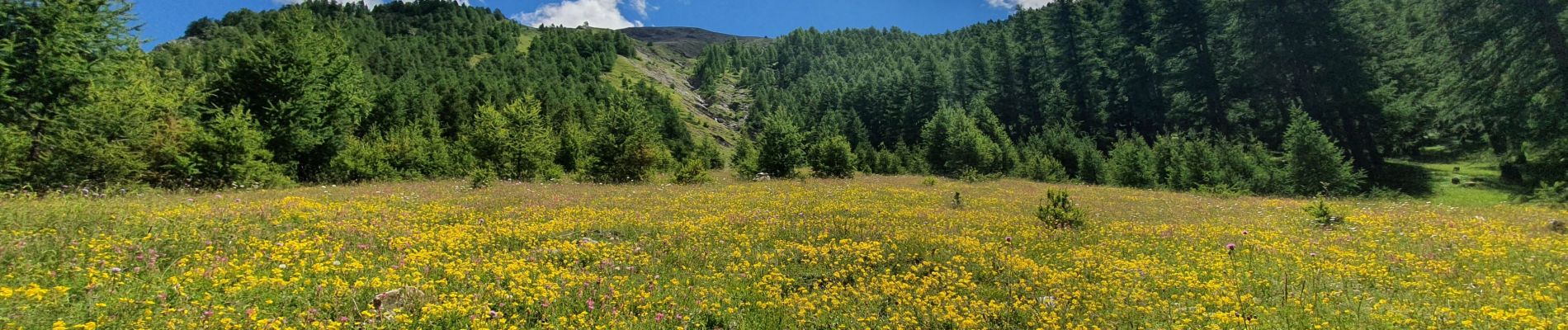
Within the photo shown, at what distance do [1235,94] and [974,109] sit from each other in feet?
84.3

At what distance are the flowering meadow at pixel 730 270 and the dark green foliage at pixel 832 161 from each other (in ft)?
78.7

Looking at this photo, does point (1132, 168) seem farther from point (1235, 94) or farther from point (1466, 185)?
point (1235, 94)

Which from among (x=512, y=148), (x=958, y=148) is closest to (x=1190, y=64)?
(x=958, y=148)

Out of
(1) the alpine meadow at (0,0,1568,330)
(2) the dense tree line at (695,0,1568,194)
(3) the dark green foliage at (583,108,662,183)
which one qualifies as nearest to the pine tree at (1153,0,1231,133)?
(2) the dense tree line at (695,0,1568,194)

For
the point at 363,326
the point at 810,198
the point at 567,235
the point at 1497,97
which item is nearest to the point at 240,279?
the point at 363,326

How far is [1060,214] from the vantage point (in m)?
12.8

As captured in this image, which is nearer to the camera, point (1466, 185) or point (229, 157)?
point (229, 157)

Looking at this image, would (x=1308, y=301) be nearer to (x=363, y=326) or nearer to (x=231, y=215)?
(x=363, y=326)

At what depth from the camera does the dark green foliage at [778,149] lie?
112ft

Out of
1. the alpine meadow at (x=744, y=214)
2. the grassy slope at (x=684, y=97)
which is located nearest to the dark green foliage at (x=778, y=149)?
the alpine meadow at (x=744, y=214)

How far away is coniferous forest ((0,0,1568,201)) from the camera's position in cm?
1470

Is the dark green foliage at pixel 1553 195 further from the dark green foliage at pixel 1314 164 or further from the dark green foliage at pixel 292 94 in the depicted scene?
the dark green foliage at pixel 292 94

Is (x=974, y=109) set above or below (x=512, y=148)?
above

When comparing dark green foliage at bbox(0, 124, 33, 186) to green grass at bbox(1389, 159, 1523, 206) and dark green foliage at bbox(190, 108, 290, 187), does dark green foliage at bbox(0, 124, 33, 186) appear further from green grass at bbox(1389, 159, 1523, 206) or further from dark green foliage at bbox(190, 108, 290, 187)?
green grass at bbox(1389, 159, 1523, 206)
